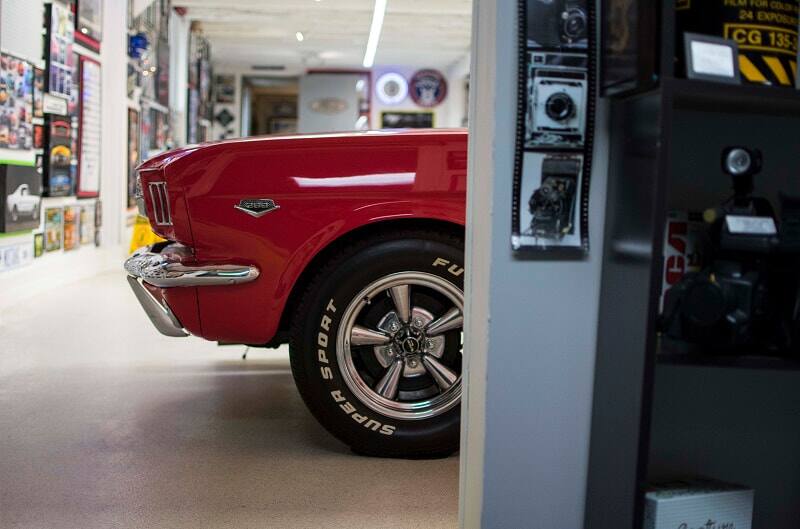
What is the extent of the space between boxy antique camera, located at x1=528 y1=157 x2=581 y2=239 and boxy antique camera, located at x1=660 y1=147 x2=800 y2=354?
0.23 metres

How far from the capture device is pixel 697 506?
1672mm

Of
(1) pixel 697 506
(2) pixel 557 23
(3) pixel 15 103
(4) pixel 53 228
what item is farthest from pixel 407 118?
(1) pixel 697 506

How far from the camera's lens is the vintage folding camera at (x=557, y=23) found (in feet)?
5.35

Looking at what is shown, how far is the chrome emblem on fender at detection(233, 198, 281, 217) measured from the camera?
2814 mm

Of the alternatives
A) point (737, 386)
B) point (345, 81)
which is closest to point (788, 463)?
point (737, 386)

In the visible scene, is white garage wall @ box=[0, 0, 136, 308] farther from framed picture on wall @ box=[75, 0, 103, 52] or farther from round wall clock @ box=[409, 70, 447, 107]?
round wall clock @ box=[409, 70, 447, 107]

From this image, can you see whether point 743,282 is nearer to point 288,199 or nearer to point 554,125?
point 554,125

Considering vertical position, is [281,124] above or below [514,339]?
above

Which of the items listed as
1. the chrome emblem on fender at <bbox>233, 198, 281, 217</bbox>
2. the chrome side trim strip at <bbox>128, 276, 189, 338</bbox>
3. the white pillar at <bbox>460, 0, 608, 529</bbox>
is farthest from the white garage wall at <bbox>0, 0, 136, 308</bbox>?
the white pillar at <bbox>460, 0, 608, 529</bbox>

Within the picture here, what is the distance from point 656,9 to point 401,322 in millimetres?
1614

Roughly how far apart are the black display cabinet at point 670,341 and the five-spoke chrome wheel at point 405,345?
41.7 inches

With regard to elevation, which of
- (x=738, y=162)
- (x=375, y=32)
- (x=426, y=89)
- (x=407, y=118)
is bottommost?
(x=738, y=162)

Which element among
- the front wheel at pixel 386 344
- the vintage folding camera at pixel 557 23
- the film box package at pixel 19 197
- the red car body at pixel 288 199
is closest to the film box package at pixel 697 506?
the vintage folding camera at pixel 557 23

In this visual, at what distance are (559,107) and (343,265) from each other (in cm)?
130
